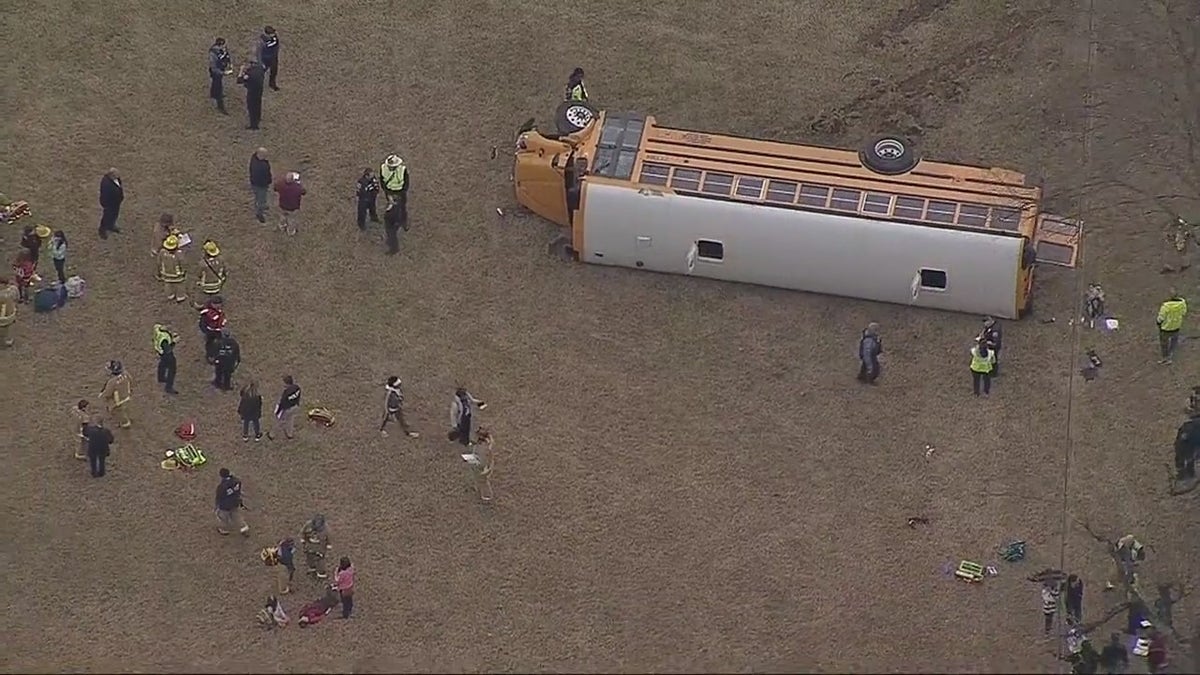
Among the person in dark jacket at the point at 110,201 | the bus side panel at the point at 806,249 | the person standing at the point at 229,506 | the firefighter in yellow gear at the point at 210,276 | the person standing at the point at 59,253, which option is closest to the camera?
the person standing at the point at 229,506

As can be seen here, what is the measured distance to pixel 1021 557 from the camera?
1298 inches

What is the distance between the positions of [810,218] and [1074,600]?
25.4 feet

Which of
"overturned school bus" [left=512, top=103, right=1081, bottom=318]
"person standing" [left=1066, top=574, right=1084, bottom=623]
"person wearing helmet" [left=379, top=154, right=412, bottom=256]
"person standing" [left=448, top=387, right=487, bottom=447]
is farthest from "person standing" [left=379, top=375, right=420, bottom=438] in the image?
"person standing" [left=1066, top=574, right=1084, bottom=623]

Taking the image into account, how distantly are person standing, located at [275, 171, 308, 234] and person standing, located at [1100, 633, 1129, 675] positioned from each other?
14.5m

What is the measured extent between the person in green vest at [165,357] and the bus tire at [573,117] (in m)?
7.51

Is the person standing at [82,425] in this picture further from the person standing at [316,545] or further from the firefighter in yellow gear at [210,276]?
the person standing at [316,545]

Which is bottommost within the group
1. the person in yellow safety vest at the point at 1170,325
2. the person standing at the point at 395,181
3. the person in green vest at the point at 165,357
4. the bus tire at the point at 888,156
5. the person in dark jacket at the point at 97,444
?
the person in dark jacket at the point at 97,444

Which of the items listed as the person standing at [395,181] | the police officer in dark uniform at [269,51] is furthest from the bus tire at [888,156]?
A: the police officer in dark uniform at [269,51]

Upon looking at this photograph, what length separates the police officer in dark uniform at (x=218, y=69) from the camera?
129 feet

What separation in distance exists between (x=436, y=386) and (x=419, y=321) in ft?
4.95

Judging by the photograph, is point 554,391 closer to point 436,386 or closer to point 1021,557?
point 436,386

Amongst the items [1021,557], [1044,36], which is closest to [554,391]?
[1021,557]

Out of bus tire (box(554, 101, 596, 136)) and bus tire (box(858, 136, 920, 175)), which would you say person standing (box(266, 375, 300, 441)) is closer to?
bus tire (box(554, 101, 596, 136))

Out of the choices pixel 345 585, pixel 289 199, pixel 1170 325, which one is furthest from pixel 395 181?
pixel 1170 325
